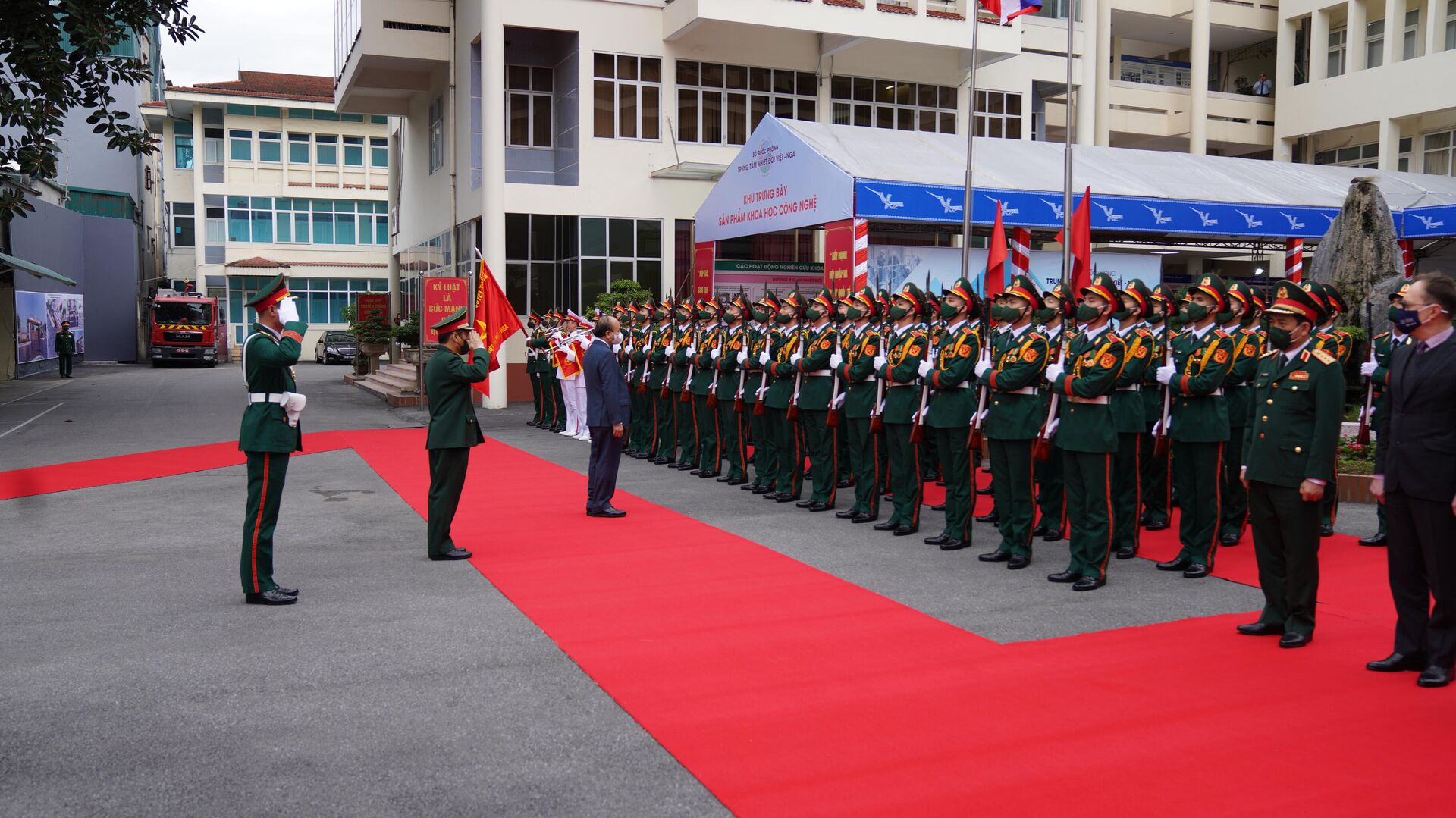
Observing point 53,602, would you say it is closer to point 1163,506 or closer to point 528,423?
point 1163,506

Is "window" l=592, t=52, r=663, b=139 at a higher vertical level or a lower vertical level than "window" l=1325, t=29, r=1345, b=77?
lower

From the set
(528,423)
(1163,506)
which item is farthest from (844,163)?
(1163,506)

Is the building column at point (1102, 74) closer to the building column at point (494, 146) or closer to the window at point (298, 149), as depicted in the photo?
the building column at point (494, 146)

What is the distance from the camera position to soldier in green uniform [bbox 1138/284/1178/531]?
8.97m

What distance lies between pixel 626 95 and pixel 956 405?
17481mm

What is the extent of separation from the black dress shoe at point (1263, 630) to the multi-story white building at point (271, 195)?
48057 mm

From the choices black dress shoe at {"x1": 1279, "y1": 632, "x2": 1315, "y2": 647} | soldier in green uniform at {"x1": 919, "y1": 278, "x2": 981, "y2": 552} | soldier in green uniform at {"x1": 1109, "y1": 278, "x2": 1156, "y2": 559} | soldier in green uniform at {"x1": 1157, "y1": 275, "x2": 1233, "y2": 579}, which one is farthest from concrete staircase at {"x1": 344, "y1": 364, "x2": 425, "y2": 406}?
black dress shoe at {"x1": 1279, "y1": 632, "x2": 1315, "y2": 647}

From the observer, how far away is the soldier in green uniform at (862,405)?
997 cm

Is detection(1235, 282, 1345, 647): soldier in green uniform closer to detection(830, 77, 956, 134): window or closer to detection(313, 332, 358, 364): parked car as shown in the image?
detection(830, 77, 956, 134): window

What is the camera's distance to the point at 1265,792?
4.14 meters

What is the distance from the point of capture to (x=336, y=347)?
45344 mm

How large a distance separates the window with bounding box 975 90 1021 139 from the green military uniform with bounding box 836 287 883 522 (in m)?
18.9

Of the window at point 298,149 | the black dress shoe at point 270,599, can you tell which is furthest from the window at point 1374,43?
the window at point 298,149

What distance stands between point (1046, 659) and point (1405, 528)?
188cm
